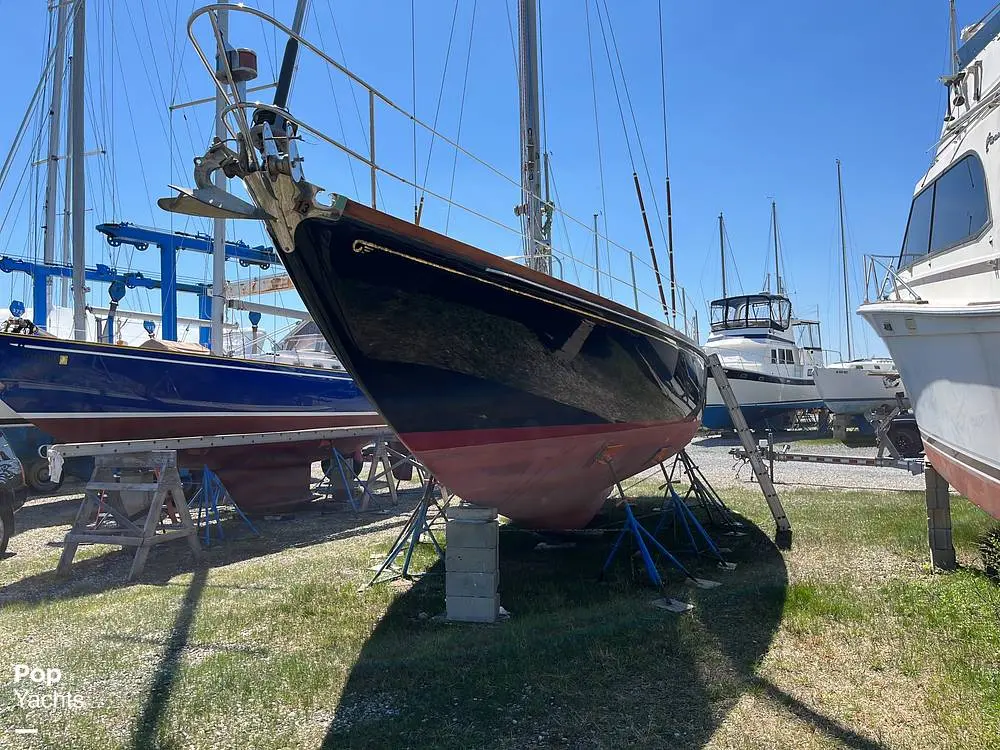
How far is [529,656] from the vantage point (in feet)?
12.7

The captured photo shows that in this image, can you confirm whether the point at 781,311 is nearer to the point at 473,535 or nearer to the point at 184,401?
the point at 184,401

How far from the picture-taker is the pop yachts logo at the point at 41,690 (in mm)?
3451

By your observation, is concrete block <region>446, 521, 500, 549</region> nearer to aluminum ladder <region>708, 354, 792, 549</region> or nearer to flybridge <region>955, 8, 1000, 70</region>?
aluminum ladder <region>708, 354, 792, 549</region>

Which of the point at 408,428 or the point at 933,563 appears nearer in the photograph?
the point at 408,428

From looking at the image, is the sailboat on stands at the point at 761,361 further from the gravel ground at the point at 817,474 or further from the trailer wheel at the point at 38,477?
the trailer wheel at the point at 38,477

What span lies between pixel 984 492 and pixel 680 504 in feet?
8.83

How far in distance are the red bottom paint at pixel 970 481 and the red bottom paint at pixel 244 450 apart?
24.0ft

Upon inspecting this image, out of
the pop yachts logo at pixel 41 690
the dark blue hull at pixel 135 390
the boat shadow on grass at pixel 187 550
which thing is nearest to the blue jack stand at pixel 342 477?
the boat shadow on grass at pixel 187 550

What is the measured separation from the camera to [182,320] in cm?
1645

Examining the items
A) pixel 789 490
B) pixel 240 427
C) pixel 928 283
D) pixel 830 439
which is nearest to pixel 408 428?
pixel 928 283

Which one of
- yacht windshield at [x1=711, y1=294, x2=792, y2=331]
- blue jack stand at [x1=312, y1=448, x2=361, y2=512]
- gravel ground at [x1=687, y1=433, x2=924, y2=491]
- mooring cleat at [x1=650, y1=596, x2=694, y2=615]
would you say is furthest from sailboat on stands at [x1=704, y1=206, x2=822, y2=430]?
mooring cleat at [x1=650, y1=596, x2=694, y2=615]

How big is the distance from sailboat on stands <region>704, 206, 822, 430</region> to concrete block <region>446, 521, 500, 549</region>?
16182mm

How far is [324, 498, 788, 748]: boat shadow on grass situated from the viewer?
10.2 feet

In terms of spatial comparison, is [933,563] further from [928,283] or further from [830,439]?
[830,439]
